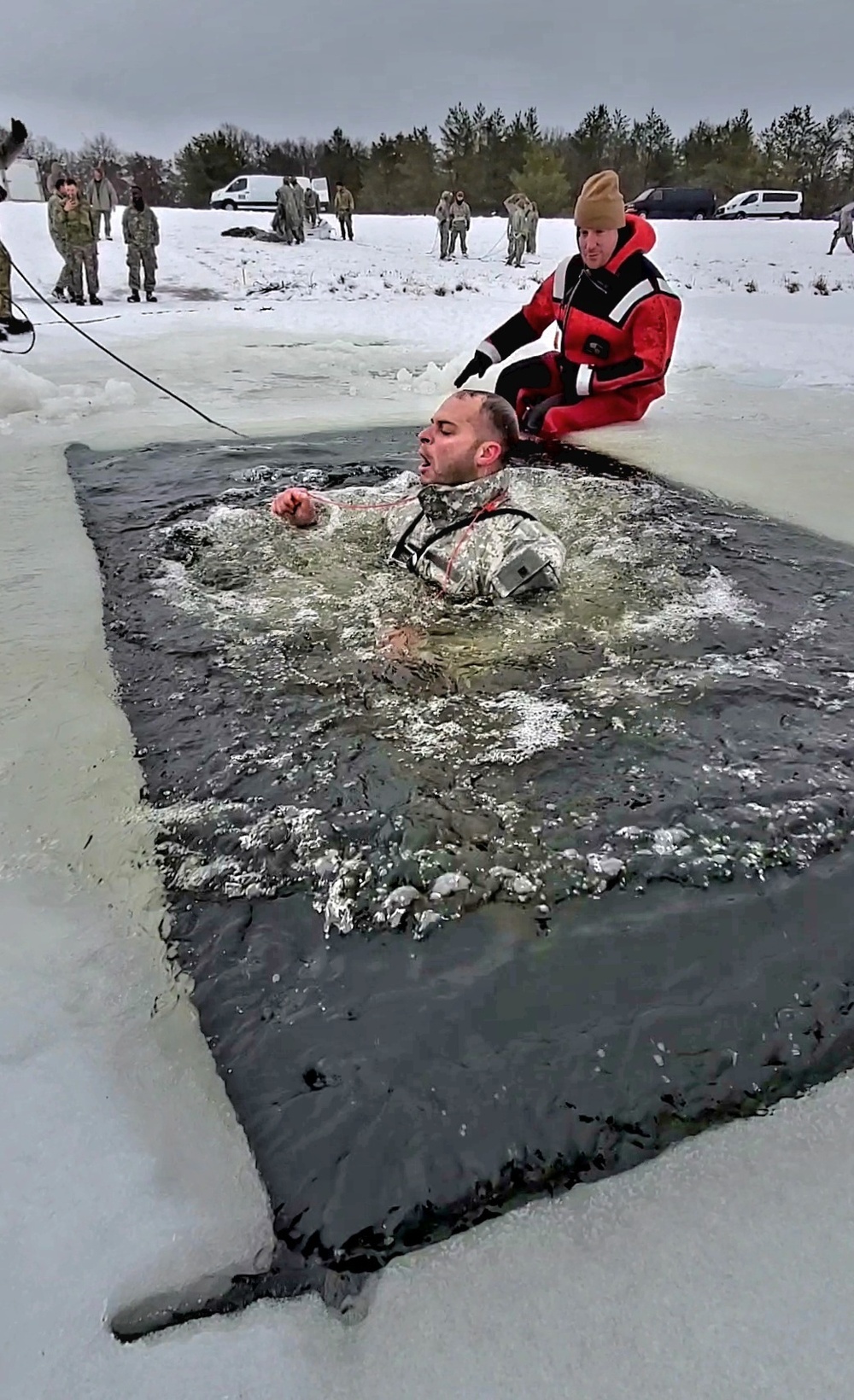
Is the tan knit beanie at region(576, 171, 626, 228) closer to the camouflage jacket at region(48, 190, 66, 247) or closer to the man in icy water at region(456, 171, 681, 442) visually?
the man in icy water at region(456, 171, 681, 442)

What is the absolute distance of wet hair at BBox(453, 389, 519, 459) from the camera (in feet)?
10.3

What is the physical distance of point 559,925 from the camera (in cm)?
161

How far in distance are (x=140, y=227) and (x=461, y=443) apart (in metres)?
11.9

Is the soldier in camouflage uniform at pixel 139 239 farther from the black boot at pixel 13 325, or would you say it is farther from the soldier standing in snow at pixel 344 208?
the soldier standing in snow at pixel 344 208

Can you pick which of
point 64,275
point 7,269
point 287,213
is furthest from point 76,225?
point 287,213

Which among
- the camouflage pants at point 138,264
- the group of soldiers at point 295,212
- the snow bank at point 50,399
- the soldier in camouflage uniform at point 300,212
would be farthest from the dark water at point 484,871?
the soldier in camouflage uniform at point 300,212

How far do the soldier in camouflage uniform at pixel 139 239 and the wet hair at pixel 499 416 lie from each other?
37.3 ft

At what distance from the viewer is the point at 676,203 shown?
103 ft

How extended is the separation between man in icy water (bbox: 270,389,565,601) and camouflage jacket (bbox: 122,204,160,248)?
1160cm

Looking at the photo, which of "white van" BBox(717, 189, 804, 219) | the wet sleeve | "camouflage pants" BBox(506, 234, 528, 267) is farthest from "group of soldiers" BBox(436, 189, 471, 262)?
the wet sleeve

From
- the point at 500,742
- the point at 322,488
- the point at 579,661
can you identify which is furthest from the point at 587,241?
the point at 500,742

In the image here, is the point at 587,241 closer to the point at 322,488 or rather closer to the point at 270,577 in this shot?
the point at 322,488

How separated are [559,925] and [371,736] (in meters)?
0.74

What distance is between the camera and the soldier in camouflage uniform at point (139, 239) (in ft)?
40.9
